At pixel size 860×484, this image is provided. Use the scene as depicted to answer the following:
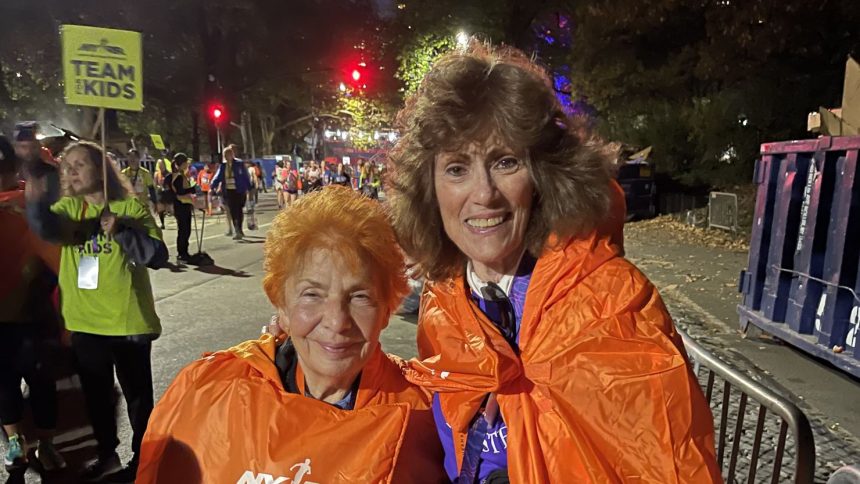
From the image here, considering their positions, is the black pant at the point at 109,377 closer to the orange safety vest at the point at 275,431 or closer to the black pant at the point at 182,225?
the orange safety vest at the point at 275,431

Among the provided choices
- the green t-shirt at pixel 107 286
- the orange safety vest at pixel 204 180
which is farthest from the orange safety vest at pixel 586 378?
the orange safety vest at pixel 204 180

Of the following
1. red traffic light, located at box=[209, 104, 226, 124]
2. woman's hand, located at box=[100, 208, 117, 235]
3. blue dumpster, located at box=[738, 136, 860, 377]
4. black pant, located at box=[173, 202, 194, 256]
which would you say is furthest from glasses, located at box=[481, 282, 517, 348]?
red traffic light, located at box=[209, 104, 226, 124]

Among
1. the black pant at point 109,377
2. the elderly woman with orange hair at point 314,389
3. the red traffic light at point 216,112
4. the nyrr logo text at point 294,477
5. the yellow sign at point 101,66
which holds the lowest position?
the black pant at point 109,377

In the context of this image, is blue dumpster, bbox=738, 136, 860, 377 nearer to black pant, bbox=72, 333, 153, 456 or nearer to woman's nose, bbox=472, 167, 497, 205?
woman's nose, bbox=472, 167, 497, 205

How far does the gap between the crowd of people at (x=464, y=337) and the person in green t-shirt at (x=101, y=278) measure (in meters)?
1.72

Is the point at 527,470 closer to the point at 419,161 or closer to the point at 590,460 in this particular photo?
the point at 590,460

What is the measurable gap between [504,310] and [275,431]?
0.71 metres

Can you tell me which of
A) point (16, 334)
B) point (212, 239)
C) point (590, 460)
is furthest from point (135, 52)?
point (212, 239)

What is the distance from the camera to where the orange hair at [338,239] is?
5.86 ft

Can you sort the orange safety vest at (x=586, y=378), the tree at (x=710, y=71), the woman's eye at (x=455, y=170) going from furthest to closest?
the tree at (x=710, y=71) → the woman's eye at (x=455, y=170) → the orange safety vest at (x=586, y=378)

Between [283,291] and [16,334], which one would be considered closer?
[283,291]

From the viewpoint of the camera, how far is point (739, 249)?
11523mm

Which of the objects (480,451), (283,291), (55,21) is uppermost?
(55,21)

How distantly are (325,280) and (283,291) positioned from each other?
0.18 m
